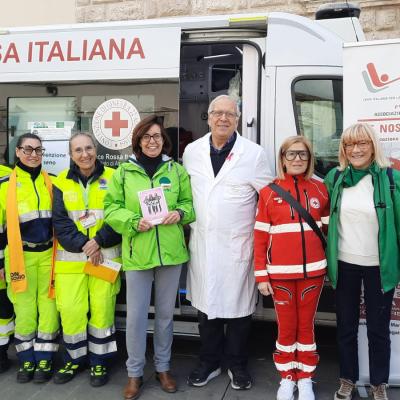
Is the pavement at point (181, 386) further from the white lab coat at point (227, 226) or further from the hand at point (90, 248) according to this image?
the hand at point (90, 248)

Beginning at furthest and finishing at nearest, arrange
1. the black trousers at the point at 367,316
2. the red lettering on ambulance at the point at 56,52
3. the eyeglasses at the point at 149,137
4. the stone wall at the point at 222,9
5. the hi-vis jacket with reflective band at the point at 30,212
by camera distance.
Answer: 1. the stone wall at the point at 222,9
2. the red lettering on ambulance at the point at 56,52
3. the hi-vis jacket with reflective band at the point at 30,212
4. the eyeglasses at the point at 149,137
5. the black trousers at the point at 367,316

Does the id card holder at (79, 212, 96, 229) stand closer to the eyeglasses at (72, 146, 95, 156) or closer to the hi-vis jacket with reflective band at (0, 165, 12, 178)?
the eyeglasses at (72, 146, 95, 156)

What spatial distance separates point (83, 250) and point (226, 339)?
1.16 meters

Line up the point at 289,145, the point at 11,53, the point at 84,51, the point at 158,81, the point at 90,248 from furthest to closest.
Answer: the point at 11,53 → the point at 84,51 → the point at 158,81 → the point at 90,248 → the point at 289,145

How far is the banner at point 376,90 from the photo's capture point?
3.18 metres

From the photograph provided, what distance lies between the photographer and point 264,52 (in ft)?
11.8

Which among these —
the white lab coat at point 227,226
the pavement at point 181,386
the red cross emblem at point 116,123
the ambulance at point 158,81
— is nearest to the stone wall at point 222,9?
the ambulance at point 158,81

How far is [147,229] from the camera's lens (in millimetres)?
3080

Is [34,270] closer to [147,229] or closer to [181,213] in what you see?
[147,229]

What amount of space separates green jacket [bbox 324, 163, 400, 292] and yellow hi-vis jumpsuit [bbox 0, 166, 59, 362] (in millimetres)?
1913

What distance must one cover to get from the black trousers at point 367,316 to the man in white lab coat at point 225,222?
602 mm

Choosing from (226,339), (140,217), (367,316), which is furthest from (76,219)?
(367,316)

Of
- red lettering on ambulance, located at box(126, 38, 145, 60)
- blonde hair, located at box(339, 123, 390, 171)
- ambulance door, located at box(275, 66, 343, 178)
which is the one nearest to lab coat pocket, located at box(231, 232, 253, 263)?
ambulance door, located at box(275, 66, 343, 178)

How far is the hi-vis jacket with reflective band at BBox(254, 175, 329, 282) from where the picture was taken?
3000 millimetres
